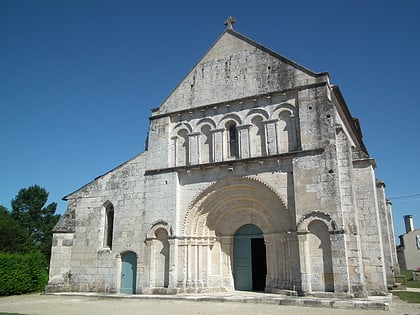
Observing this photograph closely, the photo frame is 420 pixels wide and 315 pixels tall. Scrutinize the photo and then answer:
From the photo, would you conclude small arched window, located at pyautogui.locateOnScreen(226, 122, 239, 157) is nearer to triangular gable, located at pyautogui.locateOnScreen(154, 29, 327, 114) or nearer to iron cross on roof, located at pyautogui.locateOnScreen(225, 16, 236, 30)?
triangular gable, located at pyautogui.locateOnScreen(154, 29, 327, 114)

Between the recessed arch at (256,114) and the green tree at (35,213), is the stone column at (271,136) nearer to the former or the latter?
the recessed arch at (256,114)

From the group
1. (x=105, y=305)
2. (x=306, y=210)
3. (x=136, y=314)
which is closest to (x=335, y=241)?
(x=306, y=210)

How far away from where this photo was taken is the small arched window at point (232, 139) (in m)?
15.6

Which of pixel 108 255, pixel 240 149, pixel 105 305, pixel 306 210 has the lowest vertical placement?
pixel 105 305

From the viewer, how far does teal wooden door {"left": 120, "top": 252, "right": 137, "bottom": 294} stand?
1595cm

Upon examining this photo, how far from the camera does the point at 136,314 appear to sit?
10508 millimetres

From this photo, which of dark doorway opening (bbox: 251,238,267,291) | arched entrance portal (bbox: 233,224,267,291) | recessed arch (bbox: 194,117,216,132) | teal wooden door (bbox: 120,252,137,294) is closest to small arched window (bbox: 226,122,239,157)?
recessed arch (bbox: 194,117,216,132)

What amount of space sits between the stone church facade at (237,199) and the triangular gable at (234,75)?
0.05m

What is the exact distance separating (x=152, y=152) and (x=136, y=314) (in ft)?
26.6

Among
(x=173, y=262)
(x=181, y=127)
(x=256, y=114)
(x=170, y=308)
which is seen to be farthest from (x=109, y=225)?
(x=256, y=114)

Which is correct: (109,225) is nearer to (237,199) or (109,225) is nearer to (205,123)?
(237,199)

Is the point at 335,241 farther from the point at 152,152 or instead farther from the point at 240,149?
the point at 152,152

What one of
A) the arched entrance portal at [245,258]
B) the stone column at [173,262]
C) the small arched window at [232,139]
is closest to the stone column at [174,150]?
the small arched window at [232,139]

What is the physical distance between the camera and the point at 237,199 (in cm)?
1524
